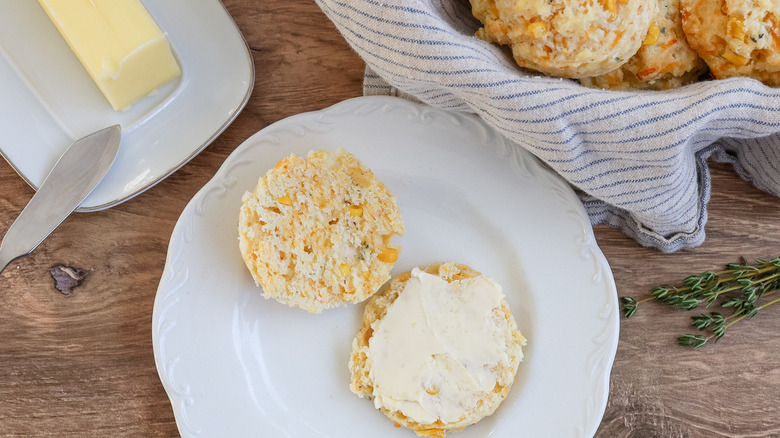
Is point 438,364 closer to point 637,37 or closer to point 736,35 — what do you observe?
point 637,37

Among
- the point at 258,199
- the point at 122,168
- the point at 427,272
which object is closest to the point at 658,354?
the point at 427,272

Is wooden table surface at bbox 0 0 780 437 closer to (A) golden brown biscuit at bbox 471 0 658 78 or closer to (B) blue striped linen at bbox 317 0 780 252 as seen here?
(B) blue striped linen at bbox 317 0 780 252

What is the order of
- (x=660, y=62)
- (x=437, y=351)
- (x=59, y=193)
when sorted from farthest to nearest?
(x=59, y=193), (x=437, y=351), (x=660, y=62)

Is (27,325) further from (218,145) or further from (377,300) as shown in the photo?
(377,300)

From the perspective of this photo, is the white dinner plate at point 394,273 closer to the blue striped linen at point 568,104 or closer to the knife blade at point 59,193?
the blue striped linen at point 568,104

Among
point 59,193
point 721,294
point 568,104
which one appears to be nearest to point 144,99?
point 59,193

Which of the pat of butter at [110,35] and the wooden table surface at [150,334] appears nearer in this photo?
the pat of butter at [110,35]

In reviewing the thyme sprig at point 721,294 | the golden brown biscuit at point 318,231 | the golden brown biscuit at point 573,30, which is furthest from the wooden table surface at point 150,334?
the golden brown biscuit at point 573,30

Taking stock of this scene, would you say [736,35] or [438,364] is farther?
[438,364]
